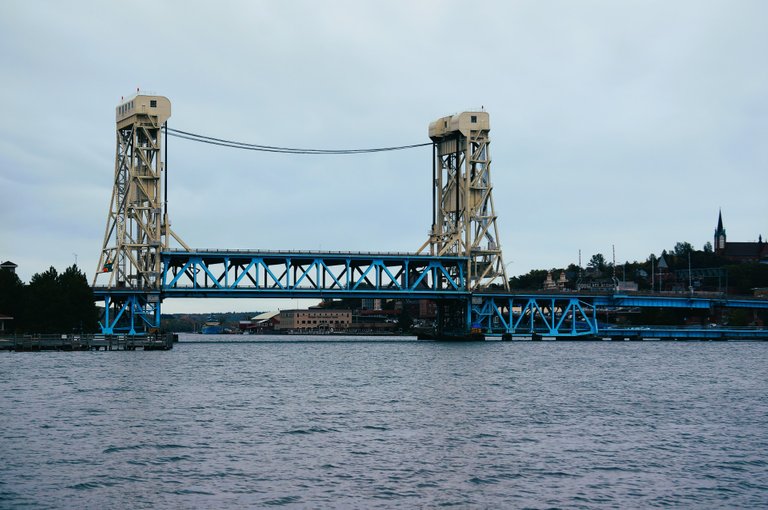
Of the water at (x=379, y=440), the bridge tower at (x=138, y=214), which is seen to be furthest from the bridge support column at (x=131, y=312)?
the water at (x=379, y=440)

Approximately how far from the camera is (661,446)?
39.3 m

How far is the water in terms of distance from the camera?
30516 mm

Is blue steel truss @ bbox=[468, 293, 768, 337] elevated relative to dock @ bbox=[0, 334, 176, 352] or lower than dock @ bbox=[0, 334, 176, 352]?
elevated

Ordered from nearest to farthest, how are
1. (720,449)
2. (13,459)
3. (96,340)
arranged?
(13,459), (720,449), (96,340)

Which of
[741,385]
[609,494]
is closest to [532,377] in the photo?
[741,385]

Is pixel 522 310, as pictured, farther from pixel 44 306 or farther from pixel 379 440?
pixel 379 440

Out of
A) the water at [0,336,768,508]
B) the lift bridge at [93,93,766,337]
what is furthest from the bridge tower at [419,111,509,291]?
the water at [0,336,768,508]

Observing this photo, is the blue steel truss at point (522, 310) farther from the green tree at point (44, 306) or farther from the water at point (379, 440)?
the water at point (379, 440)

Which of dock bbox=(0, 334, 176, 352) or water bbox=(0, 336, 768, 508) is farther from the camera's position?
dock bbox=(0, 334, 176, 352)

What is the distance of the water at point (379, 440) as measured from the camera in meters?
30.5

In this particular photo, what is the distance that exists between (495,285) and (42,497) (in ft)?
355

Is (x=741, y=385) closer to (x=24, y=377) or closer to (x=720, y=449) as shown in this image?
(x=720, y=449)

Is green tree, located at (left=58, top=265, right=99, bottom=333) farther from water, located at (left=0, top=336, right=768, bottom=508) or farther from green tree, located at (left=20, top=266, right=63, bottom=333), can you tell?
water, located at (left=0, top=336, right=768, bottom=508)

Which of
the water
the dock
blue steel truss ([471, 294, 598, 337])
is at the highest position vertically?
blue steel truss ([471, 294, 598, 337])
